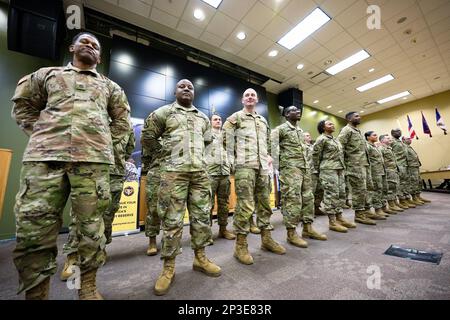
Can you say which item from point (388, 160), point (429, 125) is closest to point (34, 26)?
point (388, 160)

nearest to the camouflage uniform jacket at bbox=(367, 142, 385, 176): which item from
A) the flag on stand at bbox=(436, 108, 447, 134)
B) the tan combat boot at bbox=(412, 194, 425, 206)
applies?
the tan combat boot at bbox=(412, 194, 425, 206)

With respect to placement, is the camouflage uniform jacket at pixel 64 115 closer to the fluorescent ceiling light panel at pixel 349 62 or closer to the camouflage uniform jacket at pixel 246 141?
the camouflage uniform jacket at pixel 246 141

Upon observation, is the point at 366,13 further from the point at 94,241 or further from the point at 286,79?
the point at 94,241

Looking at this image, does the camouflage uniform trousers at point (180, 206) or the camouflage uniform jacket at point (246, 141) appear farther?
the camouflage uniform jacket at point (246, 141)

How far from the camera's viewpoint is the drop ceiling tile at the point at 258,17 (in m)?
3.72

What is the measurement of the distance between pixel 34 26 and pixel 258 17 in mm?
3905

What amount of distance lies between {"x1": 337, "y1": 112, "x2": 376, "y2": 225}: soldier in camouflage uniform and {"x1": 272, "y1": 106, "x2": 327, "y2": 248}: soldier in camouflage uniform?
122 centimetres

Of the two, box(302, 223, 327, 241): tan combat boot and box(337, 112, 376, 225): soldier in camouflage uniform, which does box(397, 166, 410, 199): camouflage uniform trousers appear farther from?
box(302, 223, 327, 241): tan combat boot

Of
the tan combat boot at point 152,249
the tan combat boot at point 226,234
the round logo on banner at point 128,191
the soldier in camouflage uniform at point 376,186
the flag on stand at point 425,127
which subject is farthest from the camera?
the flag on stand at point 425,127

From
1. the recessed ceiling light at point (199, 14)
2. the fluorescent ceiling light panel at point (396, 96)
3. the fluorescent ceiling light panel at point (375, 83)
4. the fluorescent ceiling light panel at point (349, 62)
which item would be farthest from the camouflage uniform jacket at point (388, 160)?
the fluorescent ceiling light panel at point (396, 96)

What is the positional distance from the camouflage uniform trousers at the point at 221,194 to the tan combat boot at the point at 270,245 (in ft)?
2.62

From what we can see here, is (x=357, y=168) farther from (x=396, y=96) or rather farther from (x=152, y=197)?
(x=396, y=96)

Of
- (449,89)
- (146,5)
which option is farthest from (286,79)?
(449,89)

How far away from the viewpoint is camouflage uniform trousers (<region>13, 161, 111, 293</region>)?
3.05ft
